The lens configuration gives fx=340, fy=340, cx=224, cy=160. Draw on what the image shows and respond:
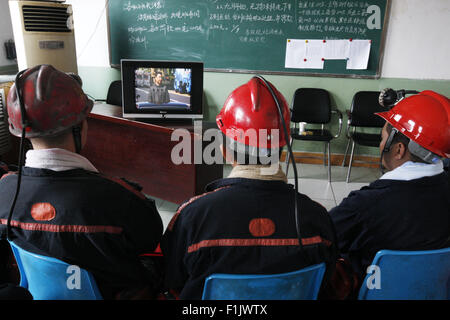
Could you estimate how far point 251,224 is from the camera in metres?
0.91

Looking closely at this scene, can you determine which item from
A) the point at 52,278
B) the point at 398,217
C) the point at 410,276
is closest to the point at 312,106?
the point at 398,217

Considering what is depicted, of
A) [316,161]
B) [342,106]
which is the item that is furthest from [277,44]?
[316,161]

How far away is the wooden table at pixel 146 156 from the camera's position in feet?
8.44

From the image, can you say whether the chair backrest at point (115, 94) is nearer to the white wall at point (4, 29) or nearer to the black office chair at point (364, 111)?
the white wall at point (4, 29)

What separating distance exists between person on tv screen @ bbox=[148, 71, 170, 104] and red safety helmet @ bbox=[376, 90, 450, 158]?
5.83 feet

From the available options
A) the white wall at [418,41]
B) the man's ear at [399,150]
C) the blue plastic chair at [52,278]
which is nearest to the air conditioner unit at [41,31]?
the blue plastic chair at [52,278]

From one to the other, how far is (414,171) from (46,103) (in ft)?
3.92

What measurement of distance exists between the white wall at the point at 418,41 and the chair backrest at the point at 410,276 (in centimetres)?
310

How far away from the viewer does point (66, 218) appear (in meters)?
0.93

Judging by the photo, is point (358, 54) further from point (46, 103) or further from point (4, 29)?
point (4, 29)

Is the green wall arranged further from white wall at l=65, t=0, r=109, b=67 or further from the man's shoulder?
the man's shoulder

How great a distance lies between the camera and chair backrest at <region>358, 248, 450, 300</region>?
0.97 meters

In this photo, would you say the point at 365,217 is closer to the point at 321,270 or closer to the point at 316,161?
the point at 321,270
